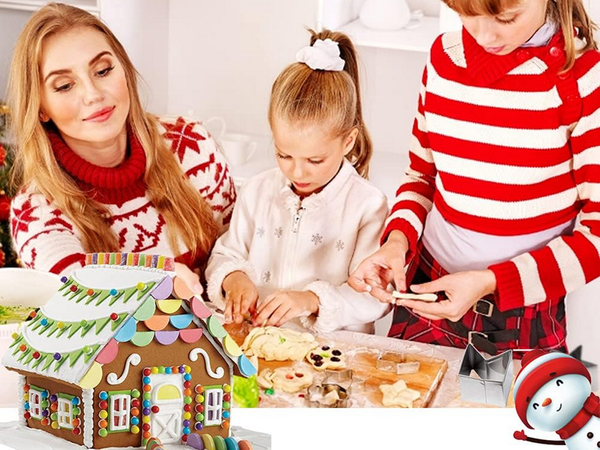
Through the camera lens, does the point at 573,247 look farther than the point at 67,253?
No

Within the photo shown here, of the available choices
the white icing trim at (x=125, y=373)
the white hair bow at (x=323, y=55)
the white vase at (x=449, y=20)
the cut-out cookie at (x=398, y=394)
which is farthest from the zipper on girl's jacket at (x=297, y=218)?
the white icing trim at (x=125, y=373)

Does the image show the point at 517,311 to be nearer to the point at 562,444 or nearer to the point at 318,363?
the point at 318,363

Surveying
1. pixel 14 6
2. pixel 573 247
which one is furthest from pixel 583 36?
pixel 14 6

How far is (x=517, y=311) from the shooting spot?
1.29 meters

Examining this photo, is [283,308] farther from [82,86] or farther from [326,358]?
[82,86]

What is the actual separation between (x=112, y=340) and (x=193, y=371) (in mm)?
57

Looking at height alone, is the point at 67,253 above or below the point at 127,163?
below

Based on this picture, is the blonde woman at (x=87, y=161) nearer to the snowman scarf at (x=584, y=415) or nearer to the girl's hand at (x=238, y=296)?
the girl's hand at (x=238, y=296)

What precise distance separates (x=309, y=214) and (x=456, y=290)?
33 cm

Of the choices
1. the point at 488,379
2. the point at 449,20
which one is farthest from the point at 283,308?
the point at 449,20

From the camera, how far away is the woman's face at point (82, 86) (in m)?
1.36

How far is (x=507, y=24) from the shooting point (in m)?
1.03

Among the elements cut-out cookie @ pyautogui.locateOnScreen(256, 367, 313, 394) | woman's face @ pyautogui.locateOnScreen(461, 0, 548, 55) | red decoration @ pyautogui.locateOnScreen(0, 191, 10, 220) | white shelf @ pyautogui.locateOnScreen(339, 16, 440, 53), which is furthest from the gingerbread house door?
red decoration @ pyautogui.locateOnScreen(0, 191, 10, 220)

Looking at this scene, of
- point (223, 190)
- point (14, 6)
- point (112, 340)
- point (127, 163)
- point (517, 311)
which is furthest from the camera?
point (14, 6)
